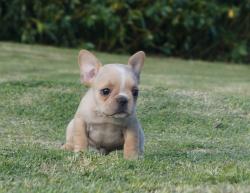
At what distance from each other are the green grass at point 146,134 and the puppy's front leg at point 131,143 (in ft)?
0.29

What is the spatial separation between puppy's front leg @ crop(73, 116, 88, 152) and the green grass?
202mm

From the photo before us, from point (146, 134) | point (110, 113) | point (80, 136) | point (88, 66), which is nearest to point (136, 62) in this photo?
point (88, 66)

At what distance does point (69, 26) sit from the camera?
54.4ft

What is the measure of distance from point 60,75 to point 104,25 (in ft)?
18.0

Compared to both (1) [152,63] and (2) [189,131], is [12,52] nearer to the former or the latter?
(1) [152,63]

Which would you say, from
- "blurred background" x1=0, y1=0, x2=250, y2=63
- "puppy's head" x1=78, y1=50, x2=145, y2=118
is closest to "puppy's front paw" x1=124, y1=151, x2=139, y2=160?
"puppy's head" x1=78, y1=50, x2=145, y2=118

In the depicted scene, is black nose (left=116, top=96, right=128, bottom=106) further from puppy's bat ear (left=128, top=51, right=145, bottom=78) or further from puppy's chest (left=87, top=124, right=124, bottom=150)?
puppy's bat ear (left=128, top=51, right=145, bottom=78)

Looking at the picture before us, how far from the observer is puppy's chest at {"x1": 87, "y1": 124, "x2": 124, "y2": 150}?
5465mm

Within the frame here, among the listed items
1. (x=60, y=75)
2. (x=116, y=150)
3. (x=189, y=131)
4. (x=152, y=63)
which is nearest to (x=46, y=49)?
(x=152, y=63)

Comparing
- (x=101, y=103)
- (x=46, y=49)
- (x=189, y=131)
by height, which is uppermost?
(x=101, y=103)

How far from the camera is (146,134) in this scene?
23.8 feet

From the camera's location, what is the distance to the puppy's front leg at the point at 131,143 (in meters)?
5.41

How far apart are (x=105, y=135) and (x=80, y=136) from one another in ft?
0.56

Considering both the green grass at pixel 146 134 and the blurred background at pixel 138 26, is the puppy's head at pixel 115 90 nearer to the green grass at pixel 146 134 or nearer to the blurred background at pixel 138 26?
the green grass at pixel 146 134
